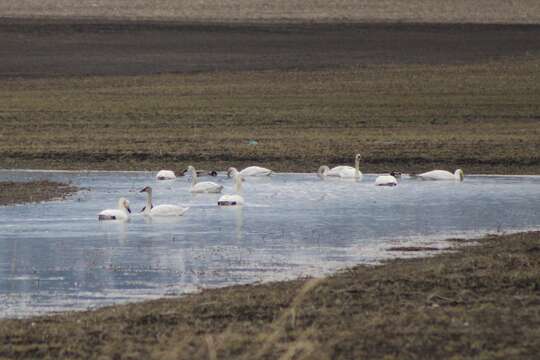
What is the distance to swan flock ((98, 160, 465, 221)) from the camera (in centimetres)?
2039

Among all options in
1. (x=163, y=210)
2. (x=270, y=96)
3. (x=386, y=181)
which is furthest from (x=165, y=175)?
(x=270, y=96)

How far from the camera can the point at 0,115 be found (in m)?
41.7

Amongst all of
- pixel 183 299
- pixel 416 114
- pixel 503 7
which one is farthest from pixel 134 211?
pixel 503 7

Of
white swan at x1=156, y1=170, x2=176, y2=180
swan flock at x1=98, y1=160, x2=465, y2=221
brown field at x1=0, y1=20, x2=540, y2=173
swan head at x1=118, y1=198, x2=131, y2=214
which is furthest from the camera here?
brown field at x1=0, y1=20, x2=540, y2=173

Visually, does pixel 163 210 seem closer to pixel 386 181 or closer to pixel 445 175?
pixel 386 181

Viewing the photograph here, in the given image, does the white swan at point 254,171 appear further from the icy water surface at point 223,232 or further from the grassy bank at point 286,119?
the grassy bank at point 286,119

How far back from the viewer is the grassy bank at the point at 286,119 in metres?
30.8

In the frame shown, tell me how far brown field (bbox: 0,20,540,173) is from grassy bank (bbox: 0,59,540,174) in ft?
0.22

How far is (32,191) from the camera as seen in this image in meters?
24.5

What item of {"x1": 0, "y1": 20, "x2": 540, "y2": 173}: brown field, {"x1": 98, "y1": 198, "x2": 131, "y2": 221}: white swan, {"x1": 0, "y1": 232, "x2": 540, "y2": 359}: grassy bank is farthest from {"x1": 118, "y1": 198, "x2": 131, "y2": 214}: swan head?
{"x1": 0, "y1": 20, "x2": 540, "y2": 173}: brown field

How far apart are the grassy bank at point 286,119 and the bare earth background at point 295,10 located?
62.6 ft

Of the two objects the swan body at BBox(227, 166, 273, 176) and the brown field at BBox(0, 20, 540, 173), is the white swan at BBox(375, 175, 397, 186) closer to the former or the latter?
the swan body at BBox(227, 166, 273, 176)

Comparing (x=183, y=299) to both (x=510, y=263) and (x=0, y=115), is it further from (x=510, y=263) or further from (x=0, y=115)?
(x=0, y=115)

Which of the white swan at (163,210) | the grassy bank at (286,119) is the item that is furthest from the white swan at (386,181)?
the white swan at (163,210)
